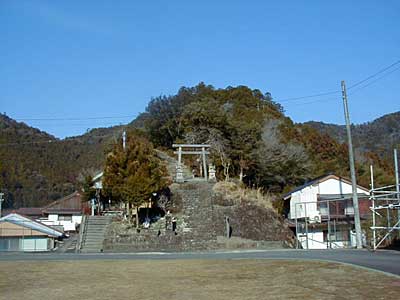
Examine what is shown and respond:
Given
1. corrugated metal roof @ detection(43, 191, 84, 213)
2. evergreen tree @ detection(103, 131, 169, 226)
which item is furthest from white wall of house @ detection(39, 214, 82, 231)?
evergreen tree @ detection(103, 131, 169, 226)

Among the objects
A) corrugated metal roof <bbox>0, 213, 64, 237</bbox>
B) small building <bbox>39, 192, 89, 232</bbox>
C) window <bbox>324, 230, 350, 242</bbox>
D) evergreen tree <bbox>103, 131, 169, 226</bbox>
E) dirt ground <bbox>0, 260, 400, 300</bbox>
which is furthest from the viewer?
small building <bbox>39, 192, 89, 232</bbox>

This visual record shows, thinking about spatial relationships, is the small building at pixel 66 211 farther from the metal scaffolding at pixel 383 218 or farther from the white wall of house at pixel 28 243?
the metal scaffolding at pixel 383 218

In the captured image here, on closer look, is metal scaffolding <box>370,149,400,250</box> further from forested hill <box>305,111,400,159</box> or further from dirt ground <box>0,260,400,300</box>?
forested hill <box>305,111,400,159</box>

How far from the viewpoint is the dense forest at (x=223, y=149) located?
4431 centimetres

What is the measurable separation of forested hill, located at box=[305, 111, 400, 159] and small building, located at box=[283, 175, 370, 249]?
33.1 meters

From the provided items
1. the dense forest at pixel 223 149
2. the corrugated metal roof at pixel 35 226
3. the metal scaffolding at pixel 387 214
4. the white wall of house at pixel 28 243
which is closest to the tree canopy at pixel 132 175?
the white wall of house at pixel 28 243

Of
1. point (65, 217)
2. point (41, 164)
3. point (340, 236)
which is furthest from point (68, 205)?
point (340, 236)

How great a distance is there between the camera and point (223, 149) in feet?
143

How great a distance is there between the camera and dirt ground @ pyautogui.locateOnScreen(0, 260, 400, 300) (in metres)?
10.7

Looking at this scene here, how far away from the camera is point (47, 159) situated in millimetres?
81188

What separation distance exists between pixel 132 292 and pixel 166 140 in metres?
41.0

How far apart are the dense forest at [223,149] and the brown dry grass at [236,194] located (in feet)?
18.0

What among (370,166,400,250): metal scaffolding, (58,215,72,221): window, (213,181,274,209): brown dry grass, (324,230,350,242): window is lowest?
(324,230,350,242): window

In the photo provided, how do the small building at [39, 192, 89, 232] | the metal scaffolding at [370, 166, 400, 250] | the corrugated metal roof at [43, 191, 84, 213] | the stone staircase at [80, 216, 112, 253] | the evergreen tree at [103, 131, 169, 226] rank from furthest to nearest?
the corrugated metal roof at [43, 191, 84, 213]
the small building at [39, 192, 89, 232]
the evergreen tree at [103, 131, 169, 226]
the stone staircase at [80, 216, 112, 253]
the metal scaffolding at [370, 166, 400, 250]
